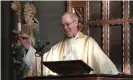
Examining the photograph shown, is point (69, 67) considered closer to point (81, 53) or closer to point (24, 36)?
point (81, 53)

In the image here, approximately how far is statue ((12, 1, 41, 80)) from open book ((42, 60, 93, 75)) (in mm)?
1867

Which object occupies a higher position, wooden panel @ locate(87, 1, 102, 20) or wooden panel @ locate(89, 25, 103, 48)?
wooden panel @ locate(87, 1, 102, 20)

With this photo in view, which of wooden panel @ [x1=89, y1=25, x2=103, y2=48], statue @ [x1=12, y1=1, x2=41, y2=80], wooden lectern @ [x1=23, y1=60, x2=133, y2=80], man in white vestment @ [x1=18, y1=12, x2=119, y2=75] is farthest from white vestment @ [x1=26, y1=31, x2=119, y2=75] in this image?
wooden panel @ [x1=89, y1=25, x2=103, y2=48]

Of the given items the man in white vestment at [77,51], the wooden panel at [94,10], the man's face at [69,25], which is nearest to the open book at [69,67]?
the man in white vestment at [77,51]

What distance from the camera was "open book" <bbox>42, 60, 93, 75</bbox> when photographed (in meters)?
4.38

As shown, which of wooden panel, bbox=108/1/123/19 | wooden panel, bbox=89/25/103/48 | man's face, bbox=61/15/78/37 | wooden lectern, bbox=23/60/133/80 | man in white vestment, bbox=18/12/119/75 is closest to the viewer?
wooden lectern, bbox=23/60/133/80

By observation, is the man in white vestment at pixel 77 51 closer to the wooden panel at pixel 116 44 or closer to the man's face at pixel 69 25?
the man's face at pixel 69 25

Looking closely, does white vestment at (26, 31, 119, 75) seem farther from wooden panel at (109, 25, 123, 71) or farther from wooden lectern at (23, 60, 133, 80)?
wooden panel at (109, 25, 123, 71)

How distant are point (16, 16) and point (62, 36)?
666 mm

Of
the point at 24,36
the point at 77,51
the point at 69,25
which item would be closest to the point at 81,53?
the point at 77,51

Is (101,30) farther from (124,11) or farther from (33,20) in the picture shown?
(33,20)

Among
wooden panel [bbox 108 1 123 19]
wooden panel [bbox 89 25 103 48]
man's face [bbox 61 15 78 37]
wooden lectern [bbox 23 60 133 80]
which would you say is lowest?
wooden lectern [bbox 23 60 133 80]

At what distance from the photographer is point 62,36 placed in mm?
6621

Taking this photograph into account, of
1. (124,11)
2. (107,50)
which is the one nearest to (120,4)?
(124,11)
